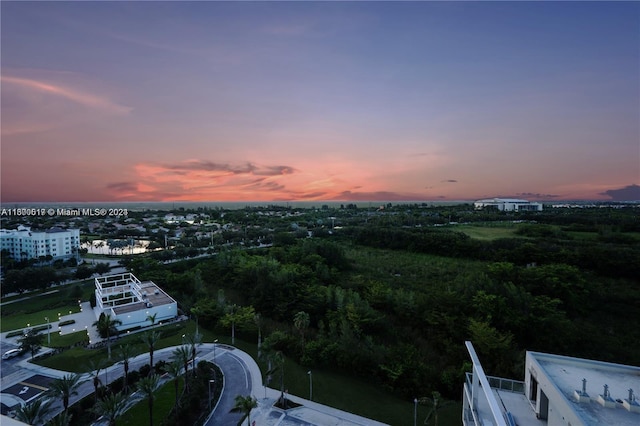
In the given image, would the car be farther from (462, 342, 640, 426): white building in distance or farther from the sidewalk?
(462, 342, 640, 426): white building in distance

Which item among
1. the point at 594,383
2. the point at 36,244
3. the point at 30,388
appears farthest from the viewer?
the point at 36,244

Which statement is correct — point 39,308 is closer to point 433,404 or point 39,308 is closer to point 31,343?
point 31,343

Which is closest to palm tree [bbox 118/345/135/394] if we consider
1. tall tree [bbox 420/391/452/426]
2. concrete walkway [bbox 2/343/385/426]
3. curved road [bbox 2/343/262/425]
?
curved road [bbox 2/343/262/425]

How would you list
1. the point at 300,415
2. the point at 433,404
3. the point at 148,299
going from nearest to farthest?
the point at 433,404 → the point at 300,415 → the point at 148,299

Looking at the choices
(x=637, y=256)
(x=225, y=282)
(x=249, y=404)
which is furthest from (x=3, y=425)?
(x=637, y=256)

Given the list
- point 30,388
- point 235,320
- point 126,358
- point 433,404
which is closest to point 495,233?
point 433,404
